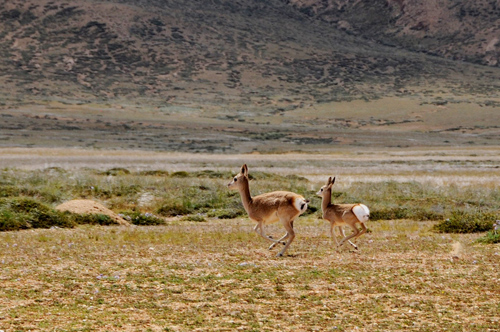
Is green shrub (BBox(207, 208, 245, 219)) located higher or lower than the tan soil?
lower

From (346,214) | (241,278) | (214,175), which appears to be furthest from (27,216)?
(214,175)

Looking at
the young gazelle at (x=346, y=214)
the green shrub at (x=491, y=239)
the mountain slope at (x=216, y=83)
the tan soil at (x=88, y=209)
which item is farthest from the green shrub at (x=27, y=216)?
the mountain slope at (x=216, y=83)

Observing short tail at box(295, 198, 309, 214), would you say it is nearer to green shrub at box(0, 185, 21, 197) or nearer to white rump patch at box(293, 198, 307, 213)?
white rump patch at box(293, 198, 307, 213)

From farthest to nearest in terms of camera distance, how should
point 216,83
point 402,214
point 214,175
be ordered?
point 216,83
point 214,175
point 402,214

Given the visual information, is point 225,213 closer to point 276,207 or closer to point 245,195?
point 245,195

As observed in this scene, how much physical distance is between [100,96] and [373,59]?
67.6 metres

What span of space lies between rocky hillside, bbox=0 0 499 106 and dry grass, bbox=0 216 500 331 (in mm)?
109635

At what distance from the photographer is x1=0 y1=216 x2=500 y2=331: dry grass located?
26.6ft

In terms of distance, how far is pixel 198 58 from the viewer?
152500 mm

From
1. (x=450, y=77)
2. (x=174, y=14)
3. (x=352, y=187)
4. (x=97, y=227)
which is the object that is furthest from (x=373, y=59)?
(x=97, y=227)

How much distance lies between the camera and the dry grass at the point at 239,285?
8117mm

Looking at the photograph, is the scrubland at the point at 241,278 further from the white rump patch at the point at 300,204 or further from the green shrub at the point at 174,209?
the green shrub at the point at 174,209

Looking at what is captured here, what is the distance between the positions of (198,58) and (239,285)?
145 meters

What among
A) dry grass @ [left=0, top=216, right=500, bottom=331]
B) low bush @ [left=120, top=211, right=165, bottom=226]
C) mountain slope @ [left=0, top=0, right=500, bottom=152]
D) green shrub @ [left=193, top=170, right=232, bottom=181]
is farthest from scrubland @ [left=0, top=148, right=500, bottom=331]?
mountain slope @ [left=0, top=0, right=500, bottom=152]
